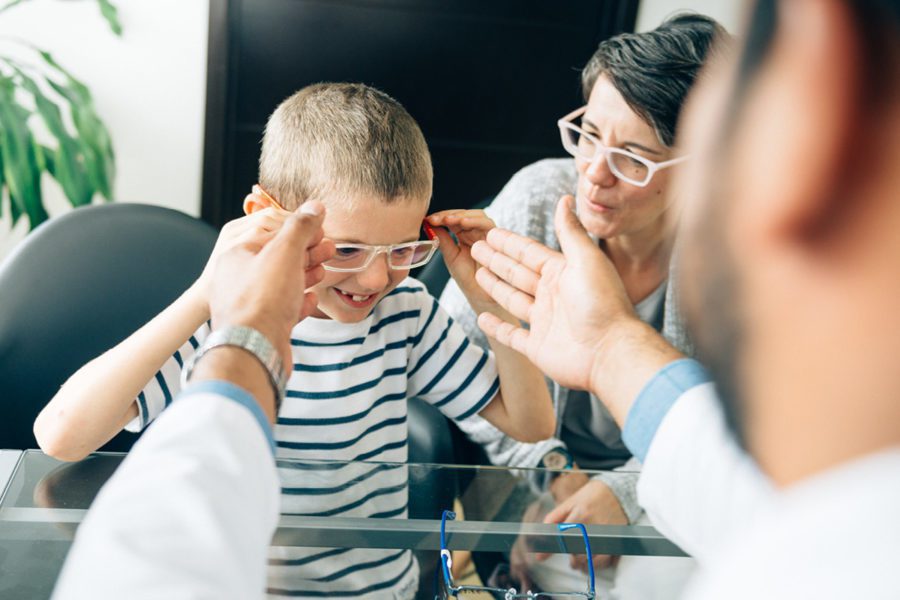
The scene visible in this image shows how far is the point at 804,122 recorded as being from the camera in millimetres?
430

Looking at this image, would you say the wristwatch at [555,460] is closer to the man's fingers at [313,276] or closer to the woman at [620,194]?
the woman at [620,194]

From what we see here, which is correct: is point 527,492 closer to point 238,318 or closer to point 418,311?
point 418,311

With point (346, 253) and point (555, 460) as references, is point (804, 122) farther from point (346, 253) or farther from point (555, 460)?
point (555, 460)

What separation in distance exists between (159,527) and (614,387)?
62cm

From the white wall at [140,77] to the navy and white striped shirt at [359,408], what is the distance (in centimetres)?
202

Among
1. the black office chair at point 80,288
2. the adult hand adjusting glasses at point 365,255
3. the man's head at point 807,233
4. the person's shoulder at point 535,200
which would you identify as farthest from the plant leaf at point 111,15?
the man's head at point 807,233

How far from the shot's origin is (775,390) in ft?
1.56

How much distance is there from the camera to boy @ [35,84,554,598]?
1.12 m

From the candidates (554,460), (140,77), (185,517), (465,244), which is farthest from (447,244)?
(140,77)

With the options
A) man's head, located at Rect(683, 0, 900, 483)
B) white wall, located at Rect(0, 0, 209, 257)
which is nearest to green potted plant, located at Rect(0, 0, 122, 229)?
white wall, located at Rect(0, 0, 209, 257)

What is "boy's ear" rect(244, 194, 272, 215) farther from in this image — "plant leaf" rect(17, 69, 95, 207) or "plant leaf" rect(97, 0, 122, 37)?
"plant leaf" rect(97, 0, 122, 37)

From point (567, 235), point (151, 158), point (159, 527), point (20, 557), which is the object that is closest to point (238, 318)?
point (159, 527)

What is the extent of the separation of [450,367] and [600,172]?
462mm

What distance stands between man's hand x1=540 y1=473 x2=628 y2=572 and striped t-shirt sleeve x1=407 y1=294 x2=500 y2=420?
0.30 meters
